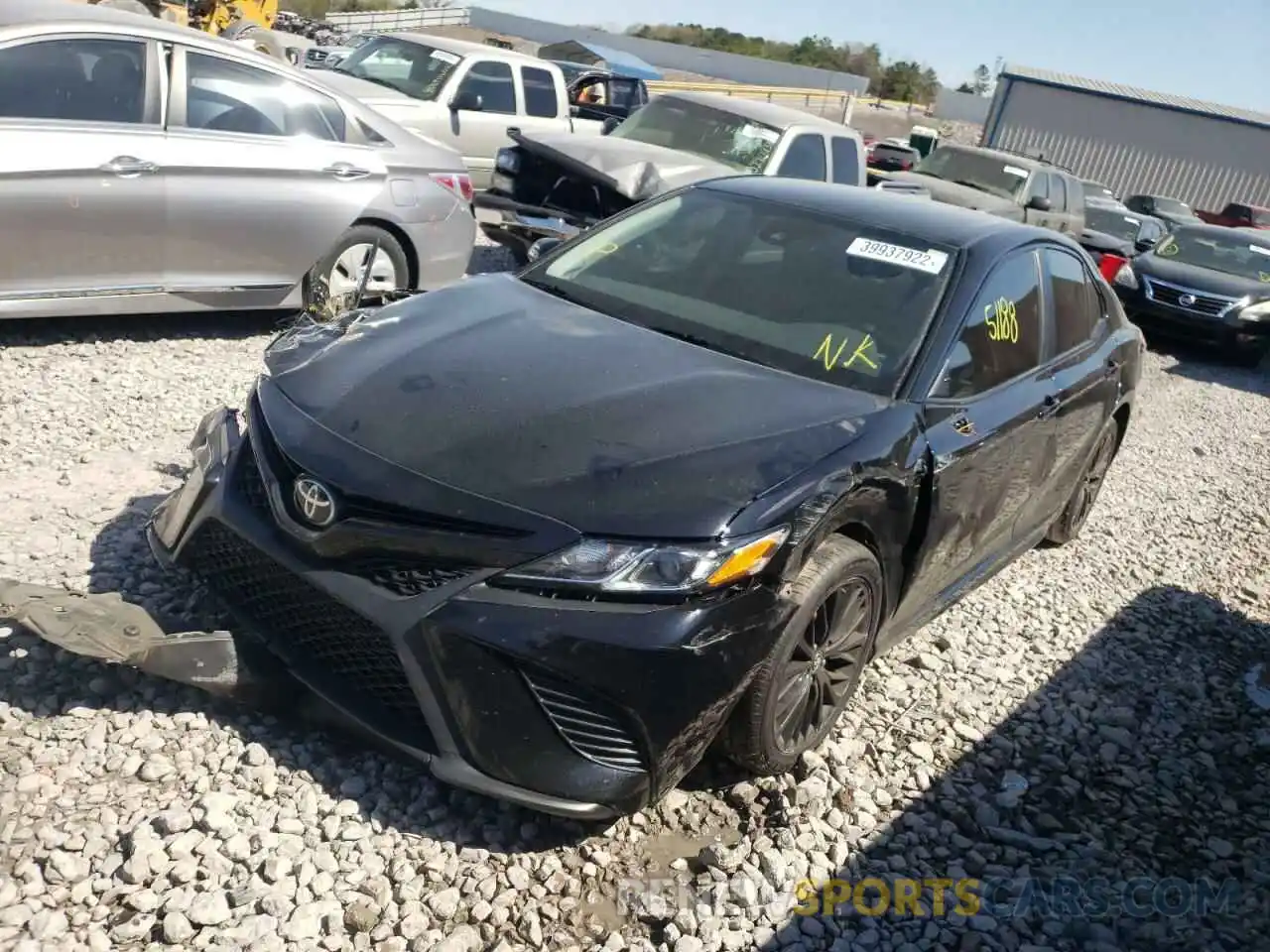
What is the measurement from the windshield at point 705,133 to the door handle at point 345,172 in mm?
3323

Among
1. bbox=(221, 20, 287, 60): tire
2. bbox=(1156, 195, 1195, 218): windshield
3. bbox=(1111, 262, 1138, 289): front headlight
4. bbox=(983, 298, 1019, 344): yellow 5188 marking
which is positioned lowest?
bbox=(1156, 195, 1195, 218): windshield

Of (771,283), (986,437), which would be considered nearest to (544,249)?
(771,283)

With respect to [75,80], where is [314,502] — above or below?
below

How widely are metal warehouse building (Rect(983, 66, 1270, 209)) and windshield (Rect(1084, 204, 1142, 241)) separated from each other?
18222 millimetres

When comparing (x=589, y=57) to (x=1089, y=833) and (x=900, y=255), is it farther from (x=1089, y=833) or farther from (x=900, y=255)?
(x=1089, y=833)

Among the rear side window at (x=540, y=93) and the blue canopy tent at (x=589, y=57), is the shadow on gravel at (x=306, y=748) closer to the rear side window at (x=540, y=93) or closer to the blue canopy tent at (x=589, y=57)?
the rear side window at (x=540, y=93)

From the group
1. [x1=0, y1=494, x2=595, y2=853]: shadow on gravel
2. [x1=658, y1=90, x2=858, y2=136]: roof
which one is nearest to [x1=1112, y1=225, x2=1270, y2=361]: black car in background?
[x1=658, y1=90, x2=858, y2=136]: roof

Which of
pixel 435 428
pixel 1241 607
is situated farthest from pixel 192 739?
pixel 1241 607

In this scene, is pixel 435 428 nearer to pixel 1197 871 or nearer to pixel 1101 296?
pixel 1197 871

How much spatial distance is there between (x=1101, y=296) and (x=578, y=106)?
10.9 metres

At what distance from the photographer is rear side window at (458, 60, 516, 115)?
10844 millimetres

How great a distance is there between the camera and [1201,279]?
12.1m

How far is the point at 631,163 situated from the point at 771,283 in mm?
4454

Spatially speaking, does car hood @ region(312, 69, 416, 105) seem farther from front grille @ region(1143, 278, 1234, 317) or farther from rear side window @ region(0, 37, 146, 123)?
front grille @ region(1143, 278, 1234, 317)
